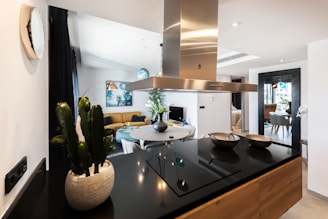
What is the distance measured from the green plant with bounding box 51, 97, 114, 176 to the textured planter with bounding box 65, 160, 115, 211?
3cm

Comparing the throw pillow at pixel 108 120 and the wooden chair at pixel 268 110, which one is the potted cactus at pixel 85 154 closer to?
the wooden chair at pixel 268 110

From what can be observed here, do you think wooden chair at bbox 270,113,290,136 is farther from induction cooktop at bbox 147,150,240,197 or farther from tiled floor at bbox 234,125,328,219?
induction cooktop at bbox 147,150,240,197

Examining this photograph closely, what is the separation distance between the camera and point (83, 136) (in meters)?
0.82

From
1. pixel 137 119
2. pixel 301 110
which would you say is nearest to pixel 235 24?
pixel 301 110

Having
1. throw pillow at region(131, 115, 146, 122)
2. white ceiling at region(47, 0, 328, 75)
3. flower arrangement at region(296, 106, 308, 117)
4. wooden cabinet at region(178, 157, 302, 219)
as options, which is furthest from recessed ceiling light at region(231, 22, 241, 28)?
throw pillow at region(131, 115, 146, 122)

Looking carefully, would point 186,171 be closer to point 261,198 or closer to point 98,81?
point 261,198

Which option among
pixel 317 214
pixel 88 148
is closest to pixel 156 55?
pixel 88 148

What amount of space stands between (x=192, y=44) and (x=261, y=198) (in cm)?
133

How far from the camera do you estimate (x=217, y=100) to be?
5.75 metres

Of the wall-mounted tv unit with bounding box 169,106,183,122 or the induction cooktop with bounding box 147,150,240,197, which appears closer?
the induction cooktop with bounding box 147,150,240,197

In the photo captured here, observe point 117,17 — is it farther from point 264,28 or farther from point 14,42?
point 264,28

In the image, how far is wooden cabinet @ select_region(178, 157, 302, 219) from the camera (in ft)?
3.15

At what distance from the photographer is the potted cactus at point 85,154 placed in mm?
760

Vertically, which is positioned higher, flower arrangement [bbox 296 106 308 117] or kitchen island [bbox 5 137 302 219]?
flower arrangement [bbox 296 106 308 117]
